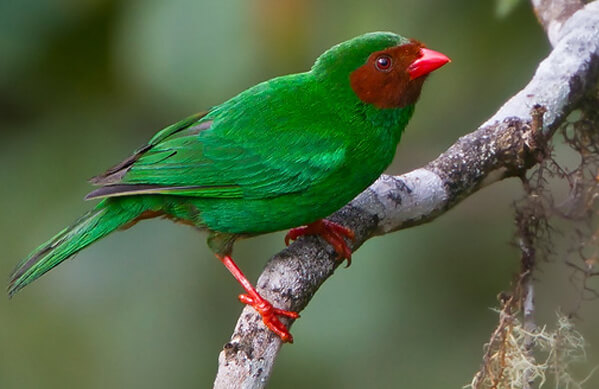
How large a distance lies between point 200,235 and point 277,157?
1.06 m

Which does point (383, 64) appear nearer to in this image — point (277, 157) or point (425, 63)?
point (425, 63)

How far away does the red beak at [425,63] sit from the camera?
139 inches

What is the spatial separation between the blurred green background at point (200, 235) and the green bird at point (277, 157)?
57cm

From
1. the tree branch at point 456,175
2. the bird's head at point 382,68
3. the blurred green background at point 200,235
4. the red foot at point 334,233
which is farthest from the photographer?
the blurred green background at point 200,235

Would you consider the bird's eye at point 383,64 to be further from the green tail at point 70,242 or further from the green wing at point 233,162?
the green tail at point 70,242

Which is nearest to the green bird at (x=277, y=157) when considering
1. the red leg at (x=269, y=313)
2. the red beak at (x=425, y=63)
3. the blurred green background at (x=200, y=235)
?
the red beak at (x=425, y=63)

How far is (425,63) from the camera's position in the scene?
356cm

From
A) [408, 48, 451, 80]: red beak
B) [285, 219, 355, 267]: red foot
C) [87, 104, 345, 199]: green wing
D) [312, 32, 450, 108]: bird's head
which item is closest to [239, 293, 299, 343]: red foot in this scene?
[285, 219, 355, 267]: red foot

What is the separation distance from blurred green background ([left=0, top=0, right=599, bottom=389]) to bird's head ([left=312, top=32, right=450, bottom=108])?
→ 0.60 m

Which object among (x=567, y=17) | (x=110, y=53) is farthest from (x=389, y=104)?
(x=110, y=53)

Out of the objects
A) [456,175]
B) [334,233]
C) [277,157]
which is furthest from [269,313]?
[456,175]

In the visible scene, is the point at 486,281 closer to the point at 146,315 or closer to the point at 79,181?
the point at 146,315

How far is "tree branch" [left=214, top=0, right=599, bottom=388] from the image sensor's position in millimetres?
3312

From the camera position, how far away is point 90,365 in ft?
15.2
